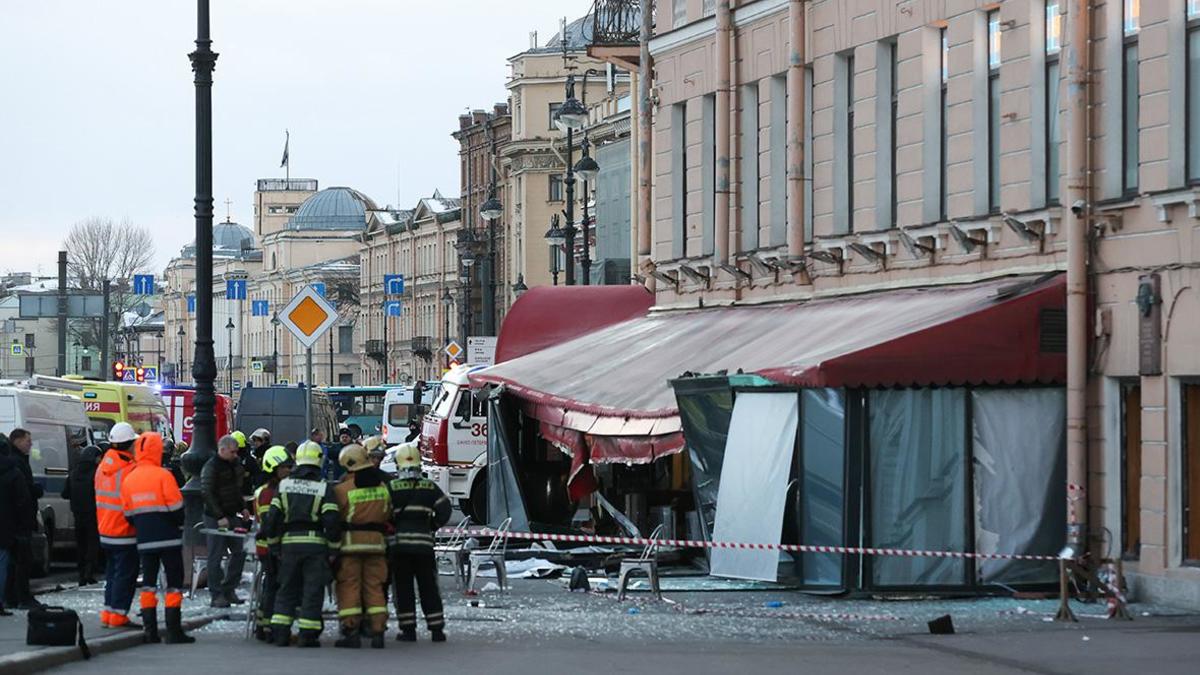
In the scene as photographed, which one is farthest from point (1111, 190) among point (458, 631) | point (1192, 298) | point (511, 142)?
point (511, 142)

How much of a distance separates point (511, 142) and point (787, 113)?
76676 millimetres

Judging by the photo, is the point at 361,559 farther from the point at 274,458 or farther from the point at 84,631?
the point at 274,458

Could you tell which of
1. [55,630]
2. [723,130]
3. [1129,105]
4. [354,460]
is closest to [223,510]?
[354,460]

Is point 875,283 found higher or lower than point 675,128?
lower

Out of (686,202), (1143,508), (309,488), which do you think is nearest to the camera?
(309,488)

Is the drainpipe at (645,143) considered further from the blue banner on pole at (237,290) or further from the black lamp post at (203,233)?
the blue banner on pole at (237,290)

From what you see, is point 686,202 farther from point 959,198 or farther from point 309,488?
point 309,488

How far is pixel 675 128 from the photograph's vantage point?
3266 centimetres

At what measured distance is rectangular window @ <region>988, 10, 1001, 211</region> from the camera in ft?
79.2

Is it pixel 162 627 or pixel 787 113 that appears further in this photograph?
pixel 787 113

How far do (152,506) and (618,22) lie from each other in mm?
20863

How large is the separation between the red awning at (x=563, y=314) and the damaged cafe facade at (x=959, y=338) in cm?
584

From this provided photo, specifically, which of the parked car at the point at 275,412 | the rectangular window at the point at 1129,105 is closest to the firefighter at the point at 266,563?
the rectangular window at the point at 1129,105

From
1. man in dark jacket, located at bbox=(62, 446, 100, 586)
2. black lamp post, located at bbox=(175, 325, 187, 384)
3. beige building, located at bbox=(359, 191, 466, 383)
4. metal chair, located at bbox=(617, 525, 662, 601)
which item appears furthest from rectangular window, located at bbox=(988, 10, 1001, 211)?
black lamp post, located at bbox=(175, 325, 187, 384)
